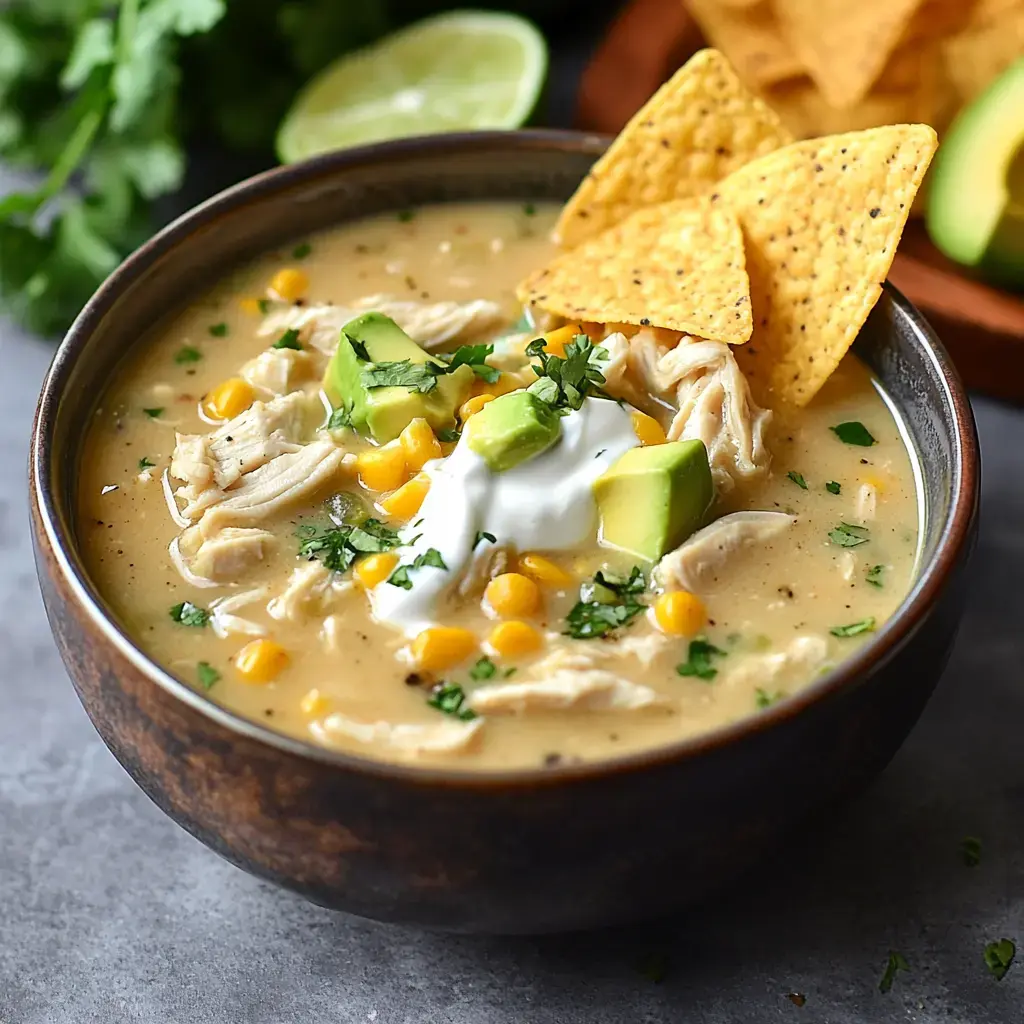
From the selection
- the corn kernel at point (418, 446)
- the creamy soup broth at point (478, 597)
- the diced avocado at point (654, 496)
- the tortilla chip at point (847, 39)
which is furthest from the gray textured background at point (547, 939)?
the tortilla chip at point (847, 39)

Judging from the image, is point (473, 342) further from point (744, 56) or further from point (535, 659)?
point (744, 56)

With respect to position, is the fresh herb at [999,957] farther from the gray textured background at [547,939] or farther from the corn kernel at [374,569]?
A: the corn kernel at [374,569]

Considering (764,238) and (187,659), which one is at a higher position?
(764,238)

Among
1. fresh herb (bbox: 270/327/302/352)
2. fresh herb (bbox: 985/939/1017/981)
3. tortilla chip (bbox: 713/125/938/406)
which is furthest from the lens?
fresh herb (bbox: 270/327/302/352)

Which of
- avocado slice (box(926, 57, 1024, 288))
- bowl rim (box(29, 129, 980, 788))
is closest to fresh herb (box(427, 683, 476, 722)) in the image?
bowl rim (box(29, 129, 980, 788))

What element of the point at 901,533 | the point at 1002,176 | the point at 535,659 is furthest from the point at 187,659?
the point at 1002,176

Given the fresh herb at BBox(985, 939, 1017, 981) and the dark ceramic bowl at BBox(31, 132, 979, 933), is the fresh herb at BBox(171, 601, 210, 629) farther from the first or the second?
the fresh herb at BBox(985, 939, 1017, 981)

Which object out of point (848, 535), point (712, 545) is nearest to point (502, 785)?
point (712, 545)
